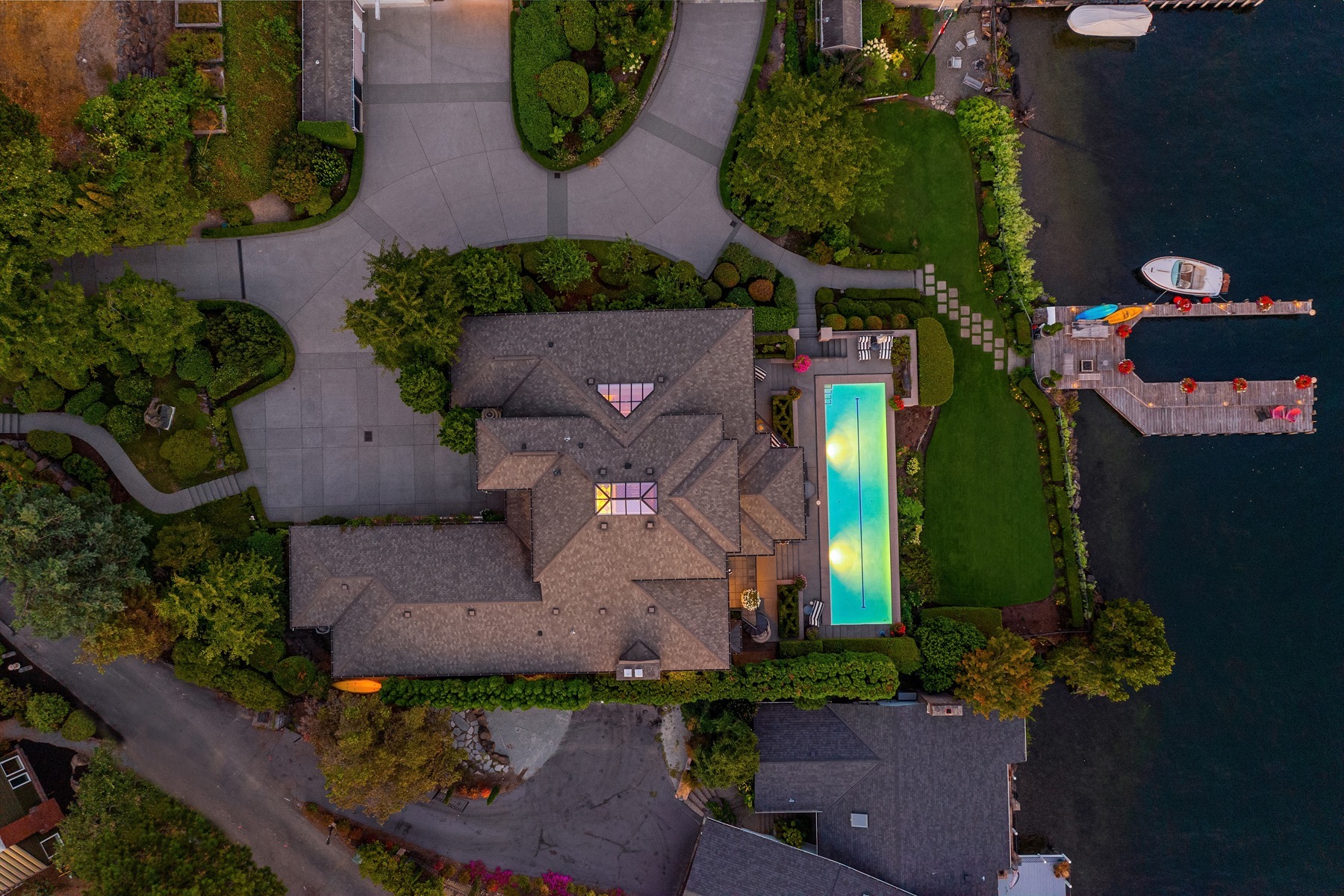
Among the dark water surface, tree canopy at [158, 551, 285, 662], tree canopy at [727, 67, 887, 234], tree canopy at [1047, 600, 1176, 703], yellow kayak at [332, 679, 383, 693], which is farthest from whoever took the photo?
the dark water surface

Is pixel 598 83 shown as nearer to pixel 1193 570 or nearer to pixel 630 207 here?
pixel 630 207

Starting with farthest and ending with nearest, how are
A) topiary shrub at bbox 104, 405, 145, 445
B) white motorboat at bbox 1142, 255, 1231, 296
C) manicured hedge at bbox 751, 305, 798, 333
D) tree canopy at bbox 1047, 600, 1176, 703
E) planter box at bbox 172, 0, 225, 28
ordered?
white motorboat at bbox 1142, 255, 1231, 296 → manicured hedge at bbox 751, 305, 798, 333 → planter box at bbox 172, 0, 225, 28 → topiary shrub at bbox 104, 405, 145, 445 → tree canopy at bbox 1047, 600, 1176, 703

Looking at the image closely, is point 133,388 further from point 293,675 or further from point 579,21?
point 579,21

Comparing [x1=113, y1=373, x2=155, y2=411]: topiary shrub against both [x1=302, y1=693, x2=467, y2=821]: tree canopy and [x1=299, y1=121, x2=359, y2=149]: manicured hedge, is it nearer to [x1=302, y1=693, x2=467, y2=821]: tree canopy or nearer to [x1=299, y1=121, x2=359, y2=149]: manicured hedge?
[x1=299, y1=121, x2=359, y2=149]: manicured hedge

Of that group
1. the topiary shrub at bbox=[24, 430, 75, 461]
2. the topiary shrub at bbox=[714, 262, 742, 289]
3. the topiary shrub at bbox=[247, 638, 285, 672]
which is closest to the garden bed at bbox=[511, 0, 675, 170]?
the topiary shrub at bbox=[714, 262, 742, 289]

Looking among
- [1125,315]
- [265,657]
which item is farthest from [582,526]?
[1125,315]

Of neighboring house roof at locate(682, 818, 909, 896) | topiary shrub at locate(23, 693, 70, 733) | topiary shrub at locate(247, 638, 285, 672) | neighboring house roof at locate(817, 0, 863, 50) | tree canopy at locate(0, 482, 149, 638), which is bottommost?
neighboring house roof at locate(682, 818, 909, 896)

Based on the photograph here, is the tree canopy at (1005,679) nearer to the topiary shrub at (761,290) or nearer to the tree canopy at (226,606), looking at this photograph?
the topiary shrub at (761,290)
